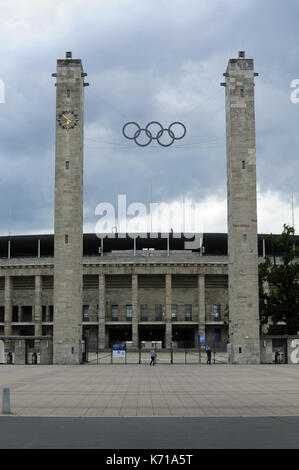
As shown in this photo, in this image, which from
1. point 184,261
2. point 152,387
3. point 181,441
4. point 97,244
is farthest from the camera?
point 97,244

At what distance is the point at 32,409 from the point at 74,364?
3329 centimetres

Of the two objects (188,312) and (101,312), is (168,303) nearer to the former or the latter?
(188,312)

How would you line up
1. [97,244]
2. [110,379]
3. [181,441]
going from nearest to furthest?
[181,441] → [110,379] → [97,244]

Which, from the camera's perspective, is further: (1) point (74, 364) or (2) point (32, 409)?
(1) point (74, 364)

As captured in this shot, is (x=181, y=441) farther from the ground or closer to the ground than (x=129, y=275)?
closer to the ground

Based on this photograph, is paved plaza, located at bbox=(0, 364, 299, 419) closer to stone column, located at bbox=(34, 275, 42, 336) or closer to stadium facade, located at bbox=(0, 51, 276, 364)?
stadium facade, located at bbox=(0, 51, 276, 364)

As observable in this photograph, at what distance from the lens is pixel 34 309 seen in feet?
320

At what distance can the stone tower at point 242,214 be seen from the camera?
5691cm

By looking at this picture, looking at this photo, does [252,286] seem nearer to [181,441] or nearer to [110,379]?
[110,379]

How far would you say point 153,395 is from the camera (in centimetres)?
2908

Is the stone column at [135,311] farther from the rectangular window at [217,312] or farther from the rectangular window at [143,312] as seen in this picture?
the rectangular window at [217,312]

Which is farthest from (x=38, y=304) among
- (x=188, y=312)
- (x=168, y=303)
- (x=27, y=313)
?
(x=188, y=312)

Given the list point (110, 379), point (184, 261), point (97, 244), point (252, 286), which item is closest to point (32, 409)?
point (110, 379)

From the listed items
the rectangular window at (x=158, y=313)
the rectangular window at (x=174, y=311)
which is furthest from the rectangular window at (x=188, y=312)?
the rectangular window at (x=158, y=313)
